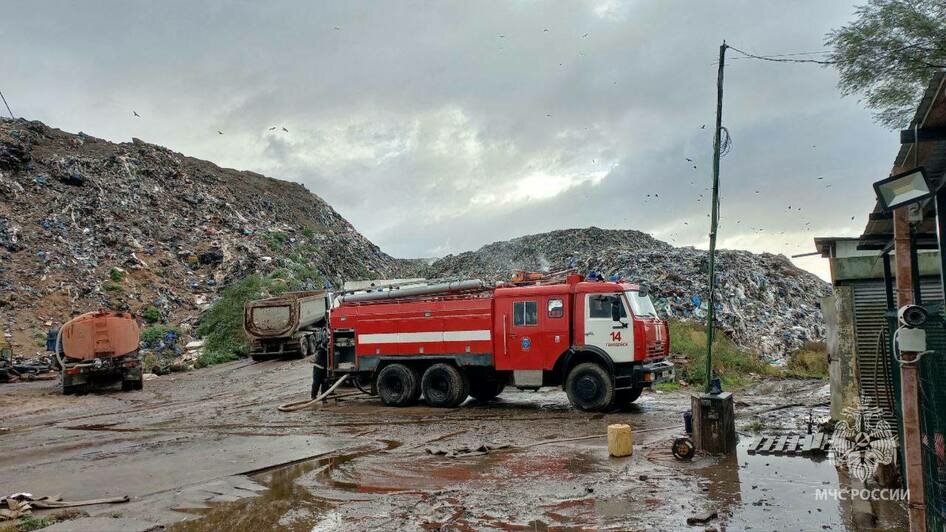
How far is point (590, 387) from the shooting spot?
1169 cm

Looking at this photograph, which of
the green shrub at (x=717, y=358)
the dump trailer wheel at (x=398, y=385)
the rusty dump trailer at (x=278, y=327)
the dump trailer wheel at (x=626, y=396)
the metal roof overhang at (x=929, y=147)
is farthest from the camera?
the rusty dump trailer at (x=278, y=327)

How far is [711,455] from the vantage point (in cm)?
784

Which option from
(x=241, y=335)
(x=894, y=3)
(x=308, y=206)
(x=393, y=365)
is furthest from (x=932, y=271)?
(x=308, y=206)

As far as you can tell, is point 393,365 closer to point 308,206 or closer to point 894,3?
point 894,3

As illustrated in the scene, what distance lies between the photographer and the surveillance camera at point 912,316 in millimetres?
3623

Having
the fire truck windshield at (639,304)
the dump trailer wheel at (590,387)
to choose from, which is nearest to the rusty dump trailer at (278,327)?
the dump trailer wheel at (590,387)

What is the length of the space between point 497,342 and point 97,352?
11.6 metres

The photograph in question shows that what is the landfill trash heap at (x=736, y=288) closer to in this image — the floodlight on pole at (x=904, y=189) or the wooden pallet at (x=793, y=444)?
the wooden pallet at (x=793, y=444)

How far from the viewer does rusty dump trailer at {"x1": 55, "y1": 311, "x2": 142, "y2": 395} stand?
1745 cm

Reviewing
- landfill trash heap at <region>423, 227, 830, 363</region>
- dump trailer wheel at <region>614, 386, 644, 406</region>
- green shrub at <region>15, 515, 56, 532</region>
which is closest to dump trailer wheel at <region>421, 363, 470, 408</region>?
dump trailer wheel at <region>614, 386, 644, 406</region>

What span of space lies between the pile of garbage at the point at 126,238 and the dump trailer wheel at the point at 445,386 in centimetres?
1607

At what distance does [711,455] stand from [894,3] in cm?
892

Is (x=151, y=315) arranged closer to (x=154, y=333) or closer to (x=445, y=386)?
(x=154, y=333)

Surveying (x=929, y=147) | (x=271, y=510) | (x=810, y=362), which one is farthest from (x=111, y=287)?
(x=929, y=147)
